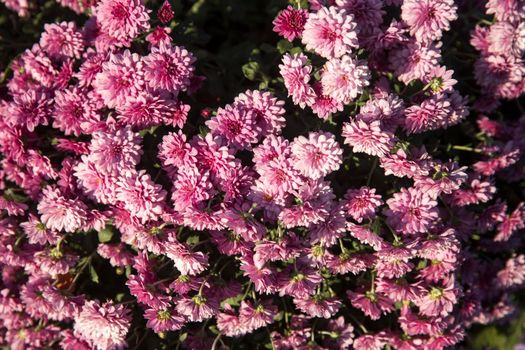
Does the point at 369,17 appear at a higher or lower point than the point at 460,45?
lower

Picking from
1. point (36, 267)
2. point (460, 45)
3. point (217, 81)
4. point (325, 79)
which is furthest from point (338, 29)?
point (36, 267)

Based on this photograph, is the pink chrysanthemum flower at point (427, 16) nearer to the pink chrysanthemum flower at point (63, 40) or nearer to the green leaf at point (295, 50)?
→ the green leaf at point (295, 50)

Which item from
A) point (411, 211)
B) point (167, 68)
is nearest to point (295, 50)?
point (167, 68)

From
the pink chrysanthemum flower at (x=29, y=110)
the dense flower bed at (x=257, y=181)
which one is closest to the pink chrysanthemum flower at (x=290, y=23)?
the dense flower bed at (x=257, y=181)

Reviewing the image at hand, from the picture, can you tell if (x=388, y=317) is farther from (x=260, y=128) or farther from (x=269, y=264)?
(x=260, y=128)

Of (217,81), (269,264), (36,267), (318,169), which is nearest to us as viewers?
(318,169)

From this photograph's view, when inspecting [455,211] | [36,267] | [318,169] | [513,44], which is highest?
[513,44]

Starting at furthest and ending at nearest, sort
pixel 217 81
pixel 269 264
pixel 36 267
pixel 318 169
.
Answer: pixel 217 81 → pixel 36 267 → pixel 269 264 → pixel 318 169
